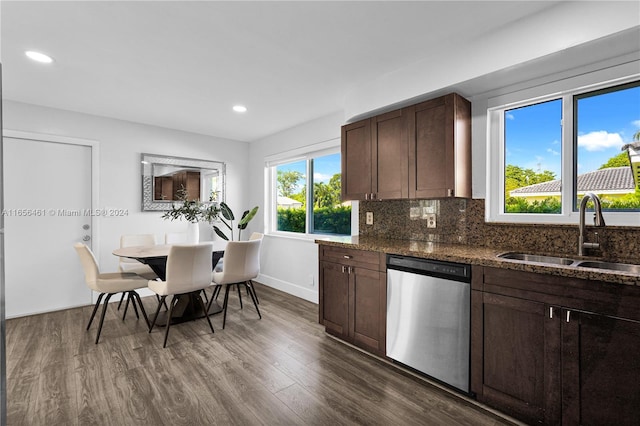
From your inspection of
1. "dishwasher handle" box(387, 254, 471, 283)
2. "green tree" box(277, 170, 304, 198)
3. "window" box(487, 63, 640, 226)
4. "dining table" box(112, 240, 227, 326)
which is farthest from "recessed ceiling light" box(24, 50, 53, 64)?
"window" box(487, 63, 640, 226)

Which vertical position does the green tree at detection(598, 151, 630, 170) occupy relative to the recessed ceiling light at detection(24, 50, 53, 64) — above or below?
below

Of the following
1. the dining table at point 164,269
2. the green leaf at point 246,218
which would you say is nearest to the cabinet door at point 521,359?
the dining table at point 164,269

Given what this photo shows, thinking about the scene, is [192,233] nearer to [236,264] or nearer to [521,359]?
[236,264]

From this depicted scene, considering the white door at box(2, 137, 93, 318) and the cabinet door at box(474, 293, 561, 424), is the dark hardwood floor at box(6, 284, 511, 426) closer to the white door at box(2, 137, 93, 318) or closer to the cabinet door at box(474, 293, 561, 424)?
the cabinet door at box(474, 293, 561, 424)

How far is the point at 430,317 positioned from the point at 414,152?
1323 millimetres

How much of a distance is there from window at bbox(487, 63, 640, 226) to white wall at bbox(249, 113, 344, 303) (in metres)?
1.87

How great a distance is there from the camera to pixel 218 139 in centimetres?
507

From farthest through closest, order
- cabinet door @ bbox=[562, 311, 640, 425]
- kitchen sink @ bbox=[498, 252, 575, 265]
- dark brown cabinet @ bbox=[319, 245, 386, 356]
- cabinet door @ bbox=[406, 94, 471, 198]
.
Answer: dark brown cabinet @ bbox=[319, 245, 386, 356]
cabinet door @ bbox=[406, 94, 471, 198]
kitchen sink @ bbox=[498, 252, 575, 265]
cabinet door @ bbox=[562, 311, 640, 425]

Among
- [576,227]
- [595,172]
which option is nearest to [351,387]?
[576,227]

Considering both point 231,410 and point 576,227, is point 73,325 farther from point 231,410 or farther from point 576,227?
point 576,227

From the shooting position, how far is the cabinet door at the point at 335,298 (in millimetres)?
2773

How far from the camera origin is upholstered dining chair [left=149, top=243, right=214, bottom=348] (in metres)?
2.79

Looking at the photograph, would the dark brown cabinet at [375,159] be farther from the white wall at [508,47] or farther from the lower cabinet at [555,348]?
the lower cabinet at [555,348]

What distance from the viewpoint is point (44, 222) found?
11.8 feet
